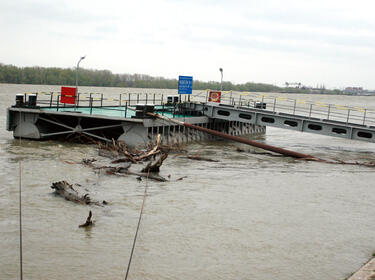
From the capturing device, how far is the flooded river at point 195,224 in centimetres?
1051

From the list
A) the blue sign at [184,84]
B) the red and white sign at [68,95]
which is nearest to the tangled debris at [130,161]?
the red and white sign at [68,95]

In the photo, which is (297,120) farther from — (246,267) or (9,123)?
(246,267)

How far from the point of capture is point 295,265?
10.9 metres

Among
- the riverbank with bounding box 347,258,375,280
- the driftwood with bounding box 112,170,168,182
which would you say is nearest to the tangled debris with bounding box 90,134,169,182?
the driftwood with bounding box 112,170,168,182

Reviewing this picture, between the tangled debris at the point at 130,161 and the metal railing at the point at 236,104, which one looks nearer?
the tangled debris at the point at 130,161

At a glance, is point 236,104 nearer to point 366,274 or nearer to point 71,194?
point 71,194

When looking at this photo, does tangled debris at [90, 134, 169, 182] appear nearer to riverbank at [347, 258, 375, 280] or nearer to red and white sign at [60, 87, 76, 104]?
red and white sign at [60, 87, 76, 104]

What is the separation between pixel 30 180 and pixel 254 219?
8.09 m

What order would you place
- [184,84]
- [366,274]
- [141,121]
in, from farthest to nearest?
[184,84]
[141,121]
[366,274]

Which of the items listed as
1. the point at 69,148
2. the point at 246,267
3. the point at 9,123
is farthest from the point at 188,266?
the point at 9,123

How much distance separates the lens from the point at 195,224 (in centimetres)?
1338

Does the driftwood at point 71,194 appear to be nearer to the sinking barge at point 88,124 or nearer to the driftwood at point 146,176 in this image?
the driftwood at point 146,176

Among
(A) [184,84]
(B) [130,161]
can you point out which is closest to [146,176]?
(B) [130,161]

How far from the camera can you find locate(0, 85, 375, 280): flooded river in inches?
414
